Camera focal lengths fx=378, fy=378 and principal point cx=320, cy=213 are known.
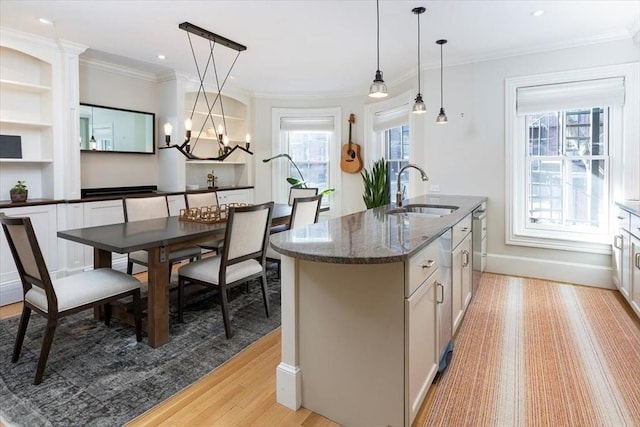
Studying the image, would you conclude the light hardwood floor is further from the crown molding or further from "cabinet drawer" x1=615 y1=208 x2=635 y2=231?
the crown molding

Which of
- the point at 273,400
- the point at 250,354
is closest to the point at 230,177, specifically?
the point at 250,354

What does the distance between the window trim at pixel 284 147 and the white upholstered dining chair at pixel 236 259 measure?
334 centimetres

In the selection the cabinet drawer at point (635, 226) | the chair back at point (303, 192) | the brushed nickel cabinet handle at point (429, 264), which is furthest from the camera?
the chair back at point (303, 192)

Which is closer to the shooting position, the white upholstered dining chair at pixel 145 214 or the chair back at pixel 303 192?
the white upholstered dining chair at pixel 145 214

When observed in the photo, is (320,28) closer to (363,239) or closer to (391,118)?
(391,118)

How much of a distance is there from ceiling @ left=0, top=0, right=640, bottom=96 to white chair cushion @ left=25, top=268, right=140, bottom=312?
2.13 m

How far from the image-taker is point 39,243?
12.3 ft

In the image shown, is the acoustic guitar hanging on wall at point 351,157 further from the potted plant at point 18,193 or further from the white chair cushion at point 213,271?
the potted plant at point 18,193

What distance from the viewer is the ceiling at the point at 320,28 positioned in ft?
9.95

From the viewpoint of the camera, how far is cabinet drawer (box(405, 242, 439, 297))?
1.61 meters

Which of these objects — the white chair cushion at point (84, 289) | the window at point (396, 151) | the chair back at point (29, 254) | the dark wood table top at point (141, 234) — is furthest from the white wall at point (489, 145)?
the chair back at point (29, 254)

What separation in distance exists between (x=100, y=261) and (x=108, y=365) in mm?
912

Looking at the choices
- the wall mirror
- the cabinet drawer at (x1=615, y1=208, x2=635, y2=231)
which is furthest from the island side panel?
the wall mirror

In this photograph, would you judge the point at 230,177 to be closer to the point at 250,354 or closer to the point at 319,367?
the point at 250,354
